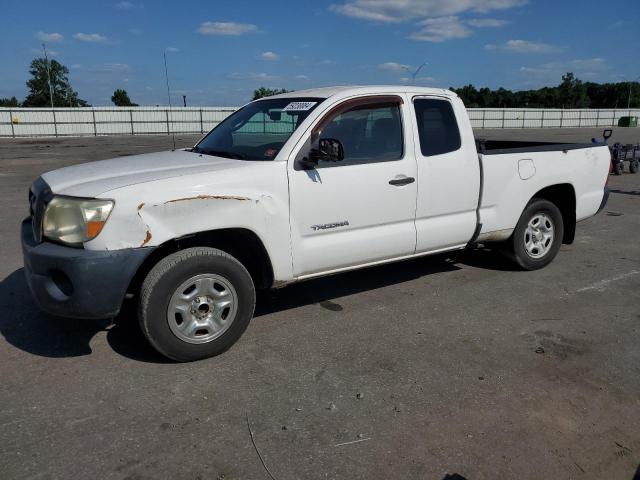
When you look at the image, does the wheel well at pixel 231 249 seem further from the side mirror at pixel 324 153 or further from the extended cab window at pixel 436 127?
the extended cab window at pixel 436 127

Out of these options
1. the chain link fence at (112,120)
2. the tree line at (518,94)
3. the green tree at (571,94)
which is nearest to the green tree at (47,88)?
the tree line at (518,94)

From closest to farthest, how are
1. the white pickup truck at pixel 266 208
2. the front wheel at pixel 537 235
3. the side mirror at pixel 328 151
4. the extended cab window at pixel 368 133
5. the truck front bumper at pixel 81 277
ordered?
the truck front bumper at pixel 81 277 < the white pickup truck at pixel 266 208 < the side mirror at pixel 328 151 < the extended cab window at pixel 368 133 < the front wheel at pixel 537 235

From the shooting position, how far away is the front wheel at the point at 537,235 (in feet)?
18.1

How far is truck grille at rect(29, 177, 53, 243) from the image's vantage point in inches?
139

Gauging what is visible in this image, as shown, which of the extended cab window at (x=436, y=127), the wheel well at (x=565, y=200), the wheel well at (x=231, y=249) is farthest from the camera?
the wheel well at (x=565, y=200)

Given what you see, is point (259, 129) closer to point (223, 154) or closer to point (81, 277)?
point (223, 154)

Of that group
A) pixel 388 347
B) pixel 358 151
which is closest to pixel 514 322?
pixel 388 347

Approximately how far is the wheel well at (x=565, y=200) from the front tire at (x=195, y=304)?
356cm

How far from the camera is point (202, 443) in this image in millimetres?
2816

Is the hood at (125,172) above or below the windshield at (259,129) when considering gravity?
below

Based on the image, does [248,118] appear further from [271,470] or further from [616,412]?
[616,412]

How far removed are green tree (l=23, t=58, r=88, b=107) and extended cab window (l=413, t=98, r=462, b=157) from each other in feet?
320

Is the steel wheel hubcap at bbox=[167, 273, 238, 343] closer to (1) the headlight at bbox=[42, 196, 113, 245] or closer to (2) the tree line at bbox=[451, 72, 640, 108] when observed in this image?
(1) the headlight at bbox=[42, 196, 113, 245]

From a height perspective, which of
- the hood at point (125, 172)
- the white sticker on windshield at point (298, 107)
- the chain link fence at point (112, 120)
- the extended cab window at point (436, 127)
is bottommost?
the hood at point (125, 172)
